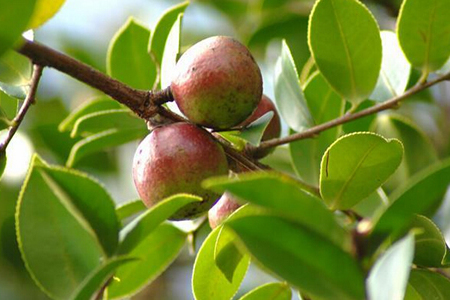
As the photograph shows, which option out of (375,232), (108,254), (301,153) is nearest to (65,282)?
(108,254)

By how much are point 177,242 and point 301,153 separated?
0.32 m

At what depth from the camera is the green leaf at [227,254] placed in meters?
1.24

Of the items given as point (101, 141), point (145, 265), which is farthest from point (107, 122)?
point (145, 265)

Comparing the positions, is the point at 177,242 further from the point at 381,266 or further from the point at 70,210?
the point at 381,266

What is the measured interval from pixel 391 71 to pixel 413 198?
0.67 meters

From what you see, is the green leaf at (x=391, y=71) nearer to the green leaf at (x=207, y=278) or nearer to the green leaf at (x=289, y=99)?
the green leaf at (x=289, y=99)

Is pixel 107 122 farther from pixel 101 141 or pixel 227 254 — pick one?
pixel 227 254

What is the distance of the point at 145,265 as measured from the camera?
1446 mm

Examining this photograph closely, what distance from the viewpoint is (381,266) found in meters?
0.88

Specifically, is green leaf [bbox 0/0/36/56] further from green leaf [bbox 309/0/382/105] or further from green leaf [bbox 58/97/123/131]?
green leaf [bbox 58/97/123/131]

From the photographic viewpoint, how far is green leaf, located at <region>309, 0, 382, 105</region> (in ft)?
4.67

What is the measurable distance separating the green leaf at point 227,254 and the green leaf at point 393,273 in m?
0.38

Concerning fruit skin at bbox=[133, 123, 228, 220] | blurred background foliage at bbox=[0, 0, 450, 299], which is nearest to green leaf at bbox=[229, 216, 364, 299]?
fruit skin at bbox=[133, 123, 228, 220]

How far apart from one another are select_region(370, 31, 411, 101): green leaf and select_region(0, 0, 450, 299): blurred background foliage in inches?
8.6
